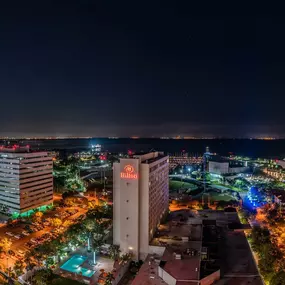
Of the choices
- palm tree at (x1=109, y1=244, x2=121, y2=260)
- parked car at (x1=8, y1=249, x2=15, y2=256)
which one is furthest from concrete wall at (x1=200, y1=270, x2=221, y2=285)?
parked car at (x1=8, y1=249, x2=15, y2=256)

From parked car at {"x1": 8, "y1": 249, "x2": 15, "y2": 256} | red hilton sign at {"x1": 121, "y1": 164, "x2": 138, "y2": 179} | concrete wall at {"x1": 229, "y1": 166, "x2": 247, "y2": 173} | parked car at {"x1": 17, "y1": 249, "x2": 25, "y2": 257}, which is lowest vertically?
parked car at {"x1": 17, "y1": 249, "x2": 25, "y2": 257}

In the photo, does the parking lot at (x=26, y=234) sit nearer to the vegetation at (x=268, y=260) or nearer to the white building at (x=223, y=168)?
the vegetation at (x=268, y=260)

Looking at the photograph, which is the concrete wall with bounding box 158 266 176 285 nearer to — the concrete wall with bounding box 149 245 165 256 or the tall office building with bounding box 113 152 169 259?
the concrete wall with bounding box 149 245 165 256

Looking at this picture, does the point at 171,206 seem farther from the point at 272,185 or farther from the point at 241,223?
the point at 272,185

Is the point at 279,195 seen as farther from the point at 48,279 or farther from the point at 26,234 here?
the point at 26,234

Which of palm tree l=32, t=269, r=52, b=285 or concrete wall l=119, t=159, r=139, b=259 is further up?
concrete wall l=119, t=159, r=139, b=259

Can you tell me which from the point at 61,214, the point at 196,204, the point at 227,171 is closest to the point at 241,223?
the point at 196,204

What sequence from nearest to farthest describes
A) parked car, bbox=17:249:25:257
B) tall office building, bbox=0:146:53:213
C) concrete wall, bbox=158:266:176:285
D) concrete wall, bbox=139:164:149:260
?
1. concrete wall, bbox=158:266:176:285
2. concrete wall, bbox=139:164:149:260
3. parked car, bbox=17:249:25:257
4. tall office building, bbox=0:146:53:213

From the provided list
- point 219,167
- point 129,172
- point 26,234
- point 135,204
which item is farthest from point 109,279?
point 219,167
